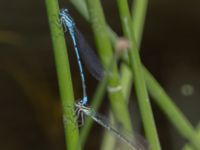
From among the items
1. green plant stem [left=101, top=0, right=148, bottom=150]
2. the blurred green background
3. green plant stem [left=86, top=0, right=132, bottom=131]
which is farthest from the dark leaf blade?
the blurred green background

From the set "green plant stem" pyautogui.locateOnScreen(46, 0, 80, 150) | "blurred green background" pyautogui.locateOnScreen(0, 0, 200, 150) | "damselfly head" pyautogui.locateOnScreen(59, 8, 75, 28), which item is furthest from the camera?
"blurred green background" pyautogui.locateOnScreen(0, 0, 200, 150)

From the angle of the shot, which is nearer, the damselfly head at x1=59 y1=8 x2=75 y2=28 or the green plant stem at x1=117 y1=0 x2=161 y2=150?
the green plant stem at x1=117 y1=0 x2=161 y2=150

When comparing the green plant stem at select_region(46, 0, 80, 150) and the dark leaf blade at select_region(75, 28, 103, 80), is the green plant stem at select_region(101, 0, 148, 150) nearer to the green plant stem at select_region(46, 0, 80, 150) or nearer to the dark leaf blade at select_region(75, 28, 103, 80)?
the dark leaf blade at select_region(75, 28, 103, 80)

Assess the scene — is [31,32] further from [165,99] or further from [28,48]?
[165,99]

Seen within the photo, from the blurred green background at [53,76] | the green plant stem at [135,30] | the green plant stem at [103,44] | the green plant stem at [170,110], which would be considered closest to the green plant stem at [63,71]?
the green plant stem at [103,44]

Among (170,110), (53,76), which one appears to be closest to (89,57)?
(170,110)

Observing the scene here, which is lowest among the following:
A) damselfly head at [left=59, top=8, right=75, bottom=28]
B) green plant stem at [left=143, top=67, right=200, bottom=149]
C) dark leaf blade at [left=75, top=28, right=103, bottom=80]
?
green plant stem at [left=143, top=67, right=200, bottom=149]
